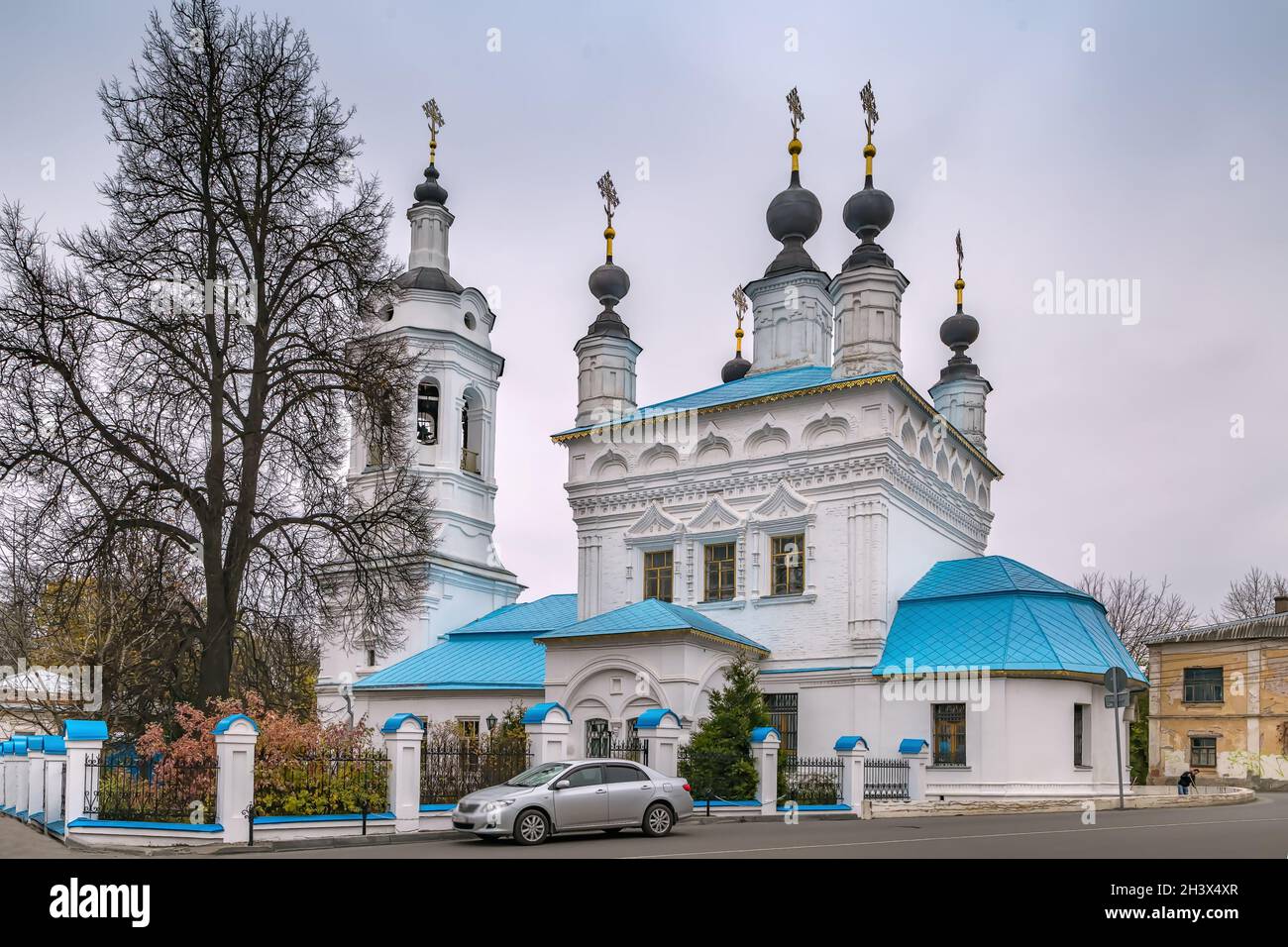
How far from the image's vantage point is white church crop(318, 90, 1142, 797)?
Answer: 23.9 meters

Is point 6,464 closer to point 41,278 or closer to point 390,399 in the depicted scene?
point 41,278

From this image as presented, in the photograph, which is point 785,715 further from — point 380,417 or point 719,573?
point 380,417

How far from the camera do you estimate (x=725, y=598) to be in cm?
2744

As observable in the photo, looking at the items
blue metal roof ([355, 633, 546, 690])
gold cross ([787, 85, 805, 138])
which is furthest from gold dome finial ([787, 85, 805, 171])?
blue metal roof ([355, 633, 546, 690])

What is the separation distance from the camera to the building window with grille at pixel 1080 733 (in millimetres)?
24453

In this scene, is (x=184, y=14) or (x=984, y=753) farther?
(x=984, y=753)

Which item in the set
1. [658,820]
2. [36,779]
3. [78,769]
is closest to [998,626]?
[658,820]

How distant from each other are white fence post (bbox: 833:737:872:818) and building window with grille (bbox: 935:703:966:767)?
8.27 feet

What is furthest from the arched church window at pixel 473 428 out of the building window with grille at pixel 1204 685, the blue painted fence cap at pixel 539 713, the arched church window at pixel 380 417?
the building window with grille at pixel 1204 685

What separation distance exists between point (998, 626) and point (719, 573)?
6.42m

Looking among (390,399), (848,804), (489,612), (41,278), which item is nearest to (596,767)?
(390,399)

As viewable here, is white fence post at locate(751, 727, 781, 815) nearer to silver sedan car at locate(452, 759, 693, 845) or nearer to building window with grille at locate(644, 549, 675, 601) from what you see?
silver sedan car at locate(452, 759, 693, 845)

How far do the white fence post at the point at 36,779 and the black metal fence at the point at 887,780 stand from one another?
14.2 metres
